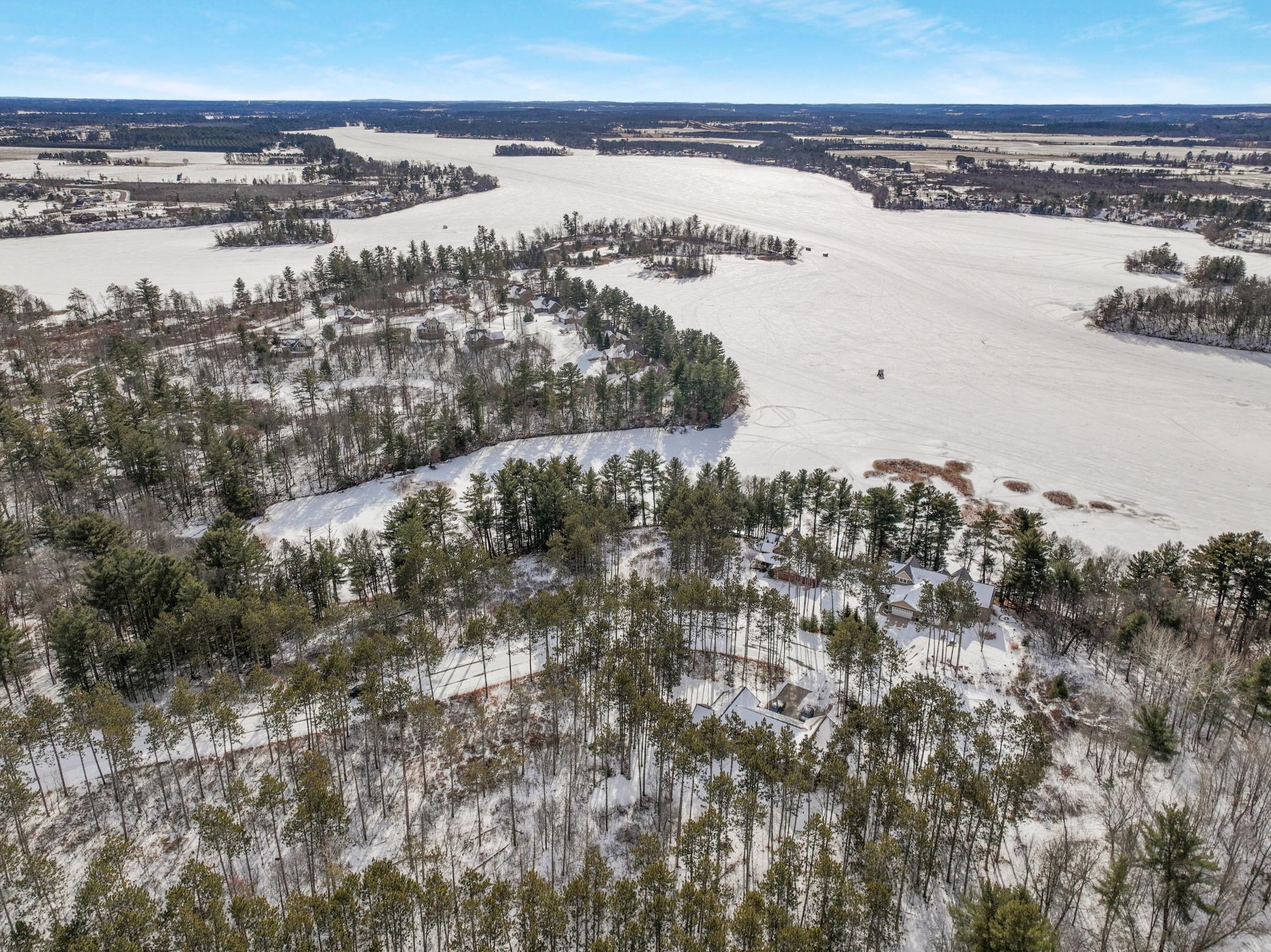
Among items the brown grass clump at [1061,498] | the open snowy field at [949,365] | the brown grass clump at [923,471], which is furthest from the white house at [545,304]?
the brown grass clump at [1061,498]

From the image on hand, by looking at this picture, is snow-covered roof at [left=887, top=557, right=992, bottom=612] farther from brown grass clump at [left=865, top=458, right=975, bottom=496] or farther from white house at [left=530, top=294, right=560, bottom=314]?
white house at [left=530, top=294, right=560, bottom=314]

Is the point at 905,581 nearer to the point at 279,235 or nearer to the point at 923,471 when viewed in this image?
the point at 923,471

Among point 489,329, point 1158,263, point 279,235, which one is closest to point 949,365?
point 489,329

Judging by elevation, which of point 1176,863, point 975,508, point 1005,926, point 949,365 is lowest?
point 975,508

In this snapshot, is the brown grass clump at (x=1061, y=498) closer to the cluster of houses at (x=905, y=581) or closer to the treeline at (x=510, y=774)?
the cluster of houses at (x=905, y=581)

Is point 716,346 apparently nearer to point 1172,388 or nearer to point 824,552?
point 824,552

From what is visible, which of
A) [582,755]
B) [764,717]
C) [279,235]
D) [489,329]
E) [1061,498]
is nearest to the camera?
[764,717]
